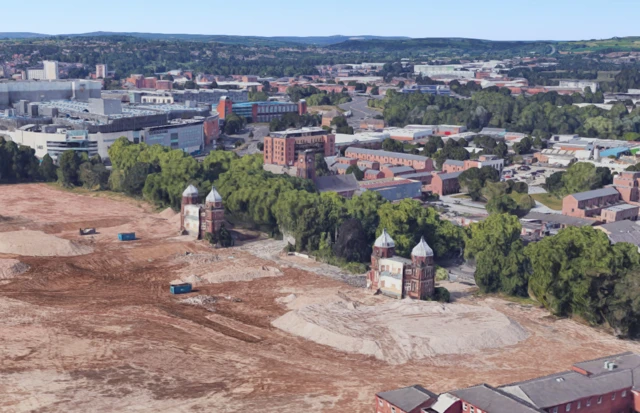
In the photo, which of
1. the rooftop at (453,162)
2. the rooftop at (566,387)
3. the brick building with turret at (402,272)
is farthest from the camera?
the rooftop at (453,162)

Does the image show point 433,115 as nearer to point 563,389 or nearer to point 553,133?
point 553,133

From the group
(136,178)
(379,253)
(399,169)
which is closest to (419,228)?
(379,253)

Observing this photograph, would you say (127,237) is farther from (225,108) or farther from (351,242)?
(225,108)

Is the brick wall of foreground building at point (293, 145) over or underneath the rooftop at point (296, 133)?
underneath

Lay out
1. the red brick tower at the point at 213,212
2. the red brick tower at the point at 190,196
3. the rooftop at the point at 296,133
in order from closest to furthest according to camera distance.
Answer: the red brick tower at the point at 213,212, the red brick tower at the point at 190,196, the rooftop at the point at 296,133

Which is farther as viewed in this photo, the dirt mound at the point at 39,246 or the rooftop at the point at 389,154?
the rooftop at the point at 389,154

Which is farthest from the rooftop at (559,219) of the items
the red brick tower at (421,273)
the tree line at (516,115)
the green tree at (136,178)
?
the tree line at (516,115)

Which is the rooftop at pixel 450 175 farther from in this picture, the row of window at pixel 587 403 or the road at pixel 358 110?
the row of window at pixel 587 403
